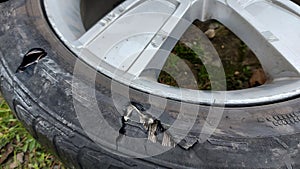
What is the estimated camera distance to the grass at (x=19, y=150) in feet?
6.44

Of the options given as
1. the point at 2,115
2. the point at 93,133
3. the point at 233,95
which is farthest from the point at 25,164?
the point at 233,95

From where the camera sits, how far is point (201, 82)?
213cm

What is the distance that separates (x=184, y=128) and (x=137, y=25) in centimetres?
48

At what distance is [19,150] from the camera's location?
79.4 inches

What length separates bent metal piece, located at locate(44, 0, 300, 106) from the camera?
1340 mm

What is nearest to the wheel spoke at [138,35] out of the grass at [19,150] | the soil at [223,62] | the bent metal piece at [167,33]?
the bent metal piece at [167,33]

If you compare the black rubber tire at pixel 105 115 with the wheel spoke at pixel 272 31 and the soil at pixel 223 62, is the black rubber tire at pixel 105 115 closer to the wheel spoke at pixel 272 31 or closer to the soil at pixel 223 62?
the wheel spoke at pixel 272 31

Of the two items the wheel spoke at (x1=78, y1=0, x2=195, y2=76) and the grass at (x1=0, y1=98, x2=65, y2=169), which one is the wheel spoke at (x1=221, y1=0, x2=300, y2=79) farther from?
the grass at (x1=0, y1=98, x2=65, y2=169)

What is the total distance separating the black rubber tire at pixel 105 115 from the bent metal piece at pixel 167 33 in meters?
0.05

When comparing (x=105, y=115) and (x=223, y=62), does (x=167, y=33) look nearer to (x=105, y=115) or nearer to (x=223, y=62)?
(x=105, y=115)

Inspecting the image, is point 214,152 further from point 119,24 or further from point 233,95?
point 119,24

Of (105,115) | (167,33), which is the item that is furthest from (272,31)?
(105,115)

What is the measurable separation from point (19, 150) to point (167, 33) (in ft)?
2.85

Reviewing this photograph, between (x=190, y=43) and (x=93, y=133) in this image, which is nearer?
(x=93, y=133)
